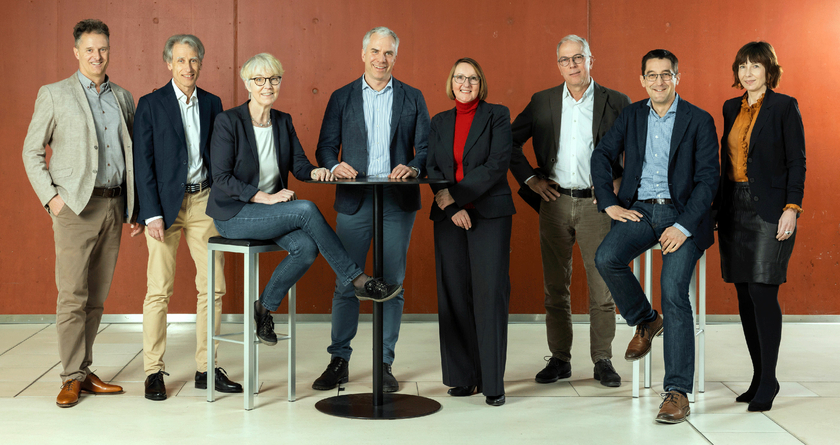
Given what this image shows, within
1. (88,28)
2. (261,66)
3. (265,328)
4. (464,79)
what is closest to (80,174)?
(88,28)

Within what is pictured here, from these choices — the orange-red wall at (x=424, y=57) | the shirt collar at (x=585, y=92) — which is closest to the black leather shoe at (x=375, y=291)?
the shirt collar at (x=585, y=92)

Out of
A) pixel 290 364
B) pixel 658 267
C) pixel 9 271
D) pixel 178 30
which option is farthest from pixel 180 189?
pixel 658 267

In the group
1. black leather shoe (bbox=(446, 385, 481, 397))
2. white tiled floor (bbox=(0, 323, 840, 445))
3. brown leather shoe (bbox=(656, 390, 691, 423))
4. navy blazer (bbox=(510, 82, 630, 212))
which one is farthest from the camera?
navy blazer (bbox=(510, 82, 630, 212))

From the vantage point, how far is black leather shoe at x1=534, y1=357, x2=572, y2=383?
4020 millimetres

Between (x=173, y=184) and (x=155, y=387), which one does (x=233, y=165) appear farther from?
(x=155, y=387)

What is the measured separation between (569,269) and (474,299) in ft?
2.58

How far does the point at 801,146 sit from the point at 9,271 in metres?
5.28

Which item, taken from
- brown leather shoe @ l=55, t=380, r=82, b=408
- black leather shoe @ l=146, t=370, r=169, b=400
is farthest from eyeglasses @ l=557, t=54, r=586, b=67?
brown leather shoe @ l=55, t=380, r=82, b=408

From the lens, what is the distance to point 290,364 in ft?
12.0

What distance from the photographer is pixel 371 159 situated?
393 cm

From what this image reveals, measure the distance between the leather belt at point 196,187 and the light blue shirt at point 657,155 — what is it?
2.15 m

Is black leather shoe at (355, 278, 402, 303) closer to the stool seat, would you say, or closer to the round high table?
the round high table

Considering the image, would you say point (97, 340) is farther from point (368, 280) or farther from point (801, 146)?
point (801, 146)

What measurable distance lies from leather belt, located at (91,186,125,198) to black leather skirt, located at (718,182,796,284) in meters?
Result: 2.96
